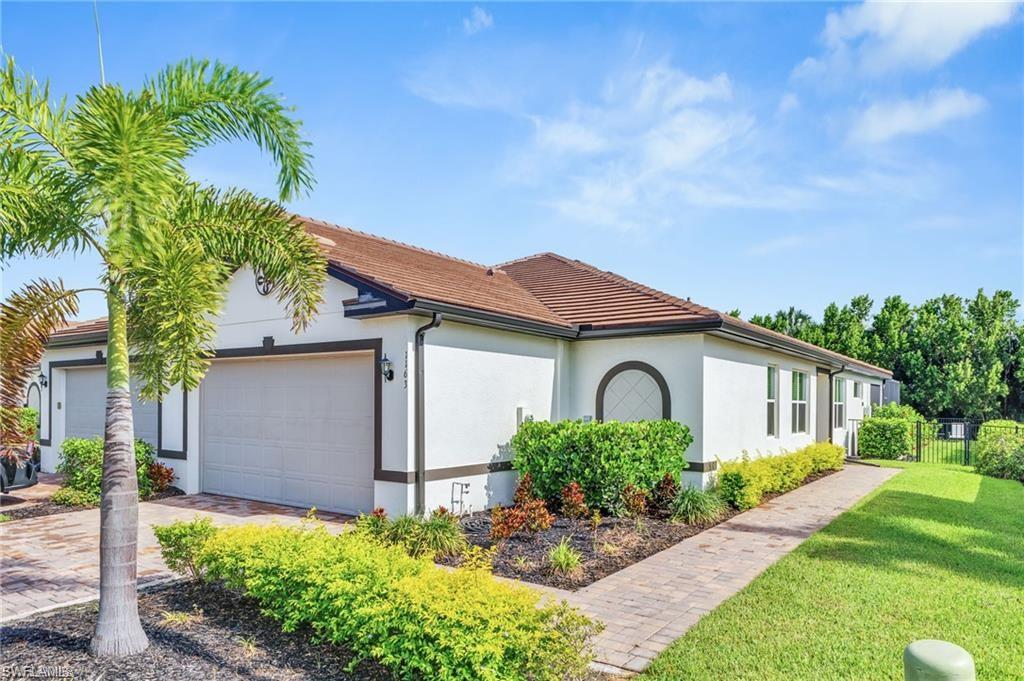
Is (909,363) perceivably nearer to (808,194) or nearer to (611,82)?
(808,194)

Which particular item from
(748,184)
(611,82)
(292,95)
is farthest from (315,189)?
(748,184)

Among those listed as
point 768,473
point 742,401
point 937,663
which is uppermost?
point 742,401

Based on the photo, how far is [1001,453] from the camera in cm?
1639

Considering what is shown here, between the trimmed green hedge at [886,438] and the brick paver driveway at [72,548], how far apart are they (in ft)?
63.6

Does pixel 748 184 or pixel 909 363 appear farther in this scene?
pixel 909 363

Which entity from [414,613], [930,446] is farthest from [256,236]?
[930,446]

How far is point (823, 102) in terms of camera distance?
11141mm

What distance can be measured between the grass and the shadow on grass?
25 mm

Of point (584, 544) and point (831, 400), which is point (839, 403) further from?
point (584, 544)

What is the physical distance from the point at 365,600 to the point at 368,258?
7776 mm

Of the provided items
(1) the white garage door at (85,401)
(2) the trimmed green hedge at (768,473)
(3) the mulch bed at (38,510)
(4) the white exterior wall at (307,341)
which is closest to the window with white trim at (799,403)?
(2) the trimmed green hedge at (768,473)

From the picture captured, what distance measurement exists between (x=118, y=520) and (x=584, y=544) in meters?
5.35

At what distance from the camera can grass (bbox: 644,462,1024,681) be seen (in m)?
4.63

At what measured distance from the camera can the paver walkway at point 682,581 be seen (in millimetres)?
5184
